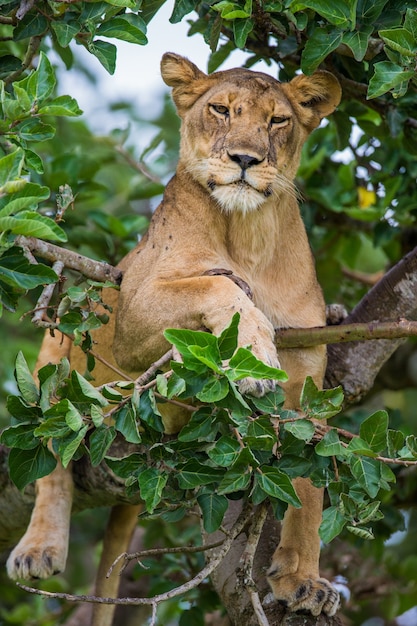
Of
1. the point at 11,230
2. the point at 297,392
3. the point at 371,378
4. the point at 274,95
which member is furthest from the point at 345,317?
the point at 11,230

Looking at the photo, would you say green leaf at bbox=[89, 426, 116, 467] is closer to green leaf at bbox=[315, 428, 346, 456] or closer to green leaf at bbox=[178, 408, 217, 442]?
green leaf at bbox=[178, 408, 217, 442]

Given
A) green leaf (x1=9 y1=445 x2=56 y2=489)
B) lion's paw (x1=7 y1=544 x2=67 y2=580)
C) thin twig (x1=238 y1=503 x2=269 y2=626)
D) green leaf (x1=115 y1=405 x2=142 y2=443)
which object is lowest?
A: lion's paw (x1=7 y1=544 x2=67 y2=580)

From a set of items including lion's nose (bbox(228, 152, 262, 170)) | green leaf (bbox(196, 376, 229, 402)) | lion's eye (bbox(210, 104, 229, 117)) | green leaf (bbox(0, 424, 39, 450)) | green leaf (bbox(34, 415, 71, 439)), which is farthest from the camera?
lion's eye (bbox(210, 104, 229, 117))

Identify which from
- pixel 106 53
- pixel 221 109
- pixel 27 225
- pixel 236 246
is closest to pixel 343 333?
pixel 236 246

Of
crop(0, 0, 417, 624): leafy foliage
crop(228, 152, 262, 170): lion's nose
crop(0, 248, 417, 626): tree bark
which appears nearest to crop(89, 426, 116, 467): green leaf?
crop(0, 0, 417, 624): leafy foliage

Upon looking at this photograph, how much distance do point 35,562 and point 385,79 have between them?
3507mm

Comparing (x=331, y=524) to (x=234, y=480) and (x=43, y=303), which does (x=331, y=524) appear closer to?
(x=234, y=480)

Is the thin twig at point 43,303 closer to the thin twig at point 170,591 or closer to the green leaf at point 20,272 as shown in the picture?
the green leaf at point 20,272

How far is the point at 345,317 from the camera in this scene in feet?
21.1

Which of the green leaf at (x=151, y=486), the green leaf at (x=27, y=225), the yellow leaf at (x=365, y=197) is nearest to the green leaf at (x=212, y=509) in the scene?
the green leaf at (x=151, y=486)

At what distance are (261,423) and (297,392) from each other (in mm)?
1604

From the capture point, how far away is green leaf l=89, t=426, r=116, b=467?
409 centimetres

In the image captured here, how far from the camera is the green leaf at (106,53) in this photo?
4.67 metres

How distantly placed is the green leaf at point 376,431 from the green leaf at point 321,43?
1.79 metres
